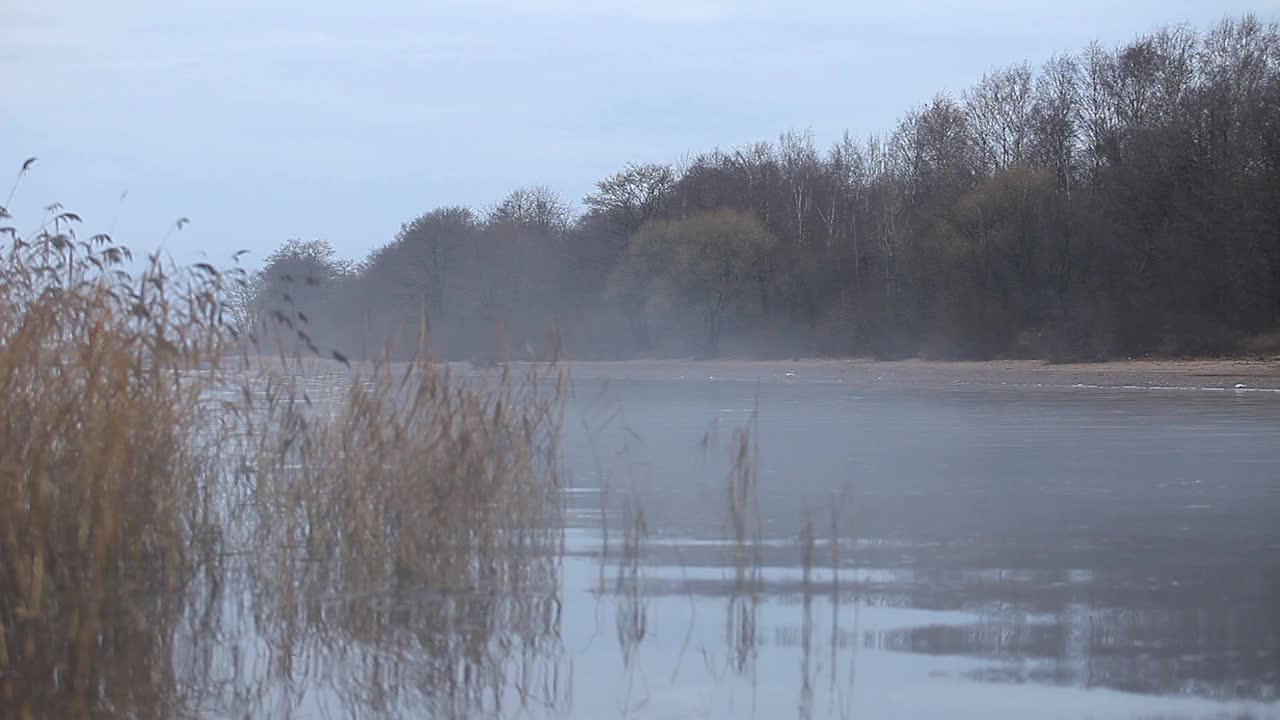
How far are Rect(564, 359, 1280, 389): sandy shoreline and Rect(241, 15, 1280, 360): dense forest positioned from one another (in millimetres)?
1177

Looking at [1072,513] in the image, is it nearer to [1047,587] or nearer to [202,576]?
[1047,587]

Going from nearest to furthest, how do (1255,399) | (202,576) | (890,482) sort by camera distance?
(202,576), (890,482), (1255,399)

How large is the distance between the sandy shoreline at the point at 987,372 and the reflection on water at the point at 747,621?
22512mm

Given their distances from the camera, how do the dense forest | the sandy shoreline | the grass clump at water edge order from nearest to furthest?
the grass clump at water edge
the sandy shoreline
the dense forest

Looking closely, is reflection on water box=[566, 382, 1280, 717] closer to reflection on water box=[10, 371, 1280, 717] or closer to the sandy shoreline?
reflection on water box=[10, 371, 1280, 717]

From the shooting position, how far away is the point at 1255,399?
26828 millimetres

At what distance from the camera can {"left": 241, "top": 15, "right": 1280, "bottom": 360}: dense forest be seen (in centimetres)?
3928

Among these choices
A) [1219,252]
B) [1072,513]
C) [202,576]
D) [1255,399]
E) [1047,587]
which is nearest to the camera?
[202,576]

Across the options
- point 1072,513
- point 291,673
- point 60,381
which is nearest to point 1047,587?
point 1072,513

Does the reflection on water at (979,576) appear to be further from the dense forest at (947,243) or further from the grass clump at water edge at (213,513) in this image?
the dense forest at (947,243)

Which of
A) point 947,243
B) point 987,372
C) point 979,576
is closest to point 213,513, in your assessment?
point 979,576

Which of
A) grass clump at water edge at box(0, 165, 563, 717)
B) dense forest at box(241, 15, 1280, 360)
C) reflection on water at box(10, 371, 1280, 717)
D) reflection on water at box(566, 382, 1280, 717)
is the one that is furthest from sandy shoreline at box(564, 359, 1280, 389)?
grass clump at water edge at box(0, 165, 563, 717)

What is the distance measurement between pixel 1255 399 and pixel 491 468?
22989 mm

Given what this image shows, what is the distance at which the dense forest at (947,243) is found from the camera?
39.3 metres
